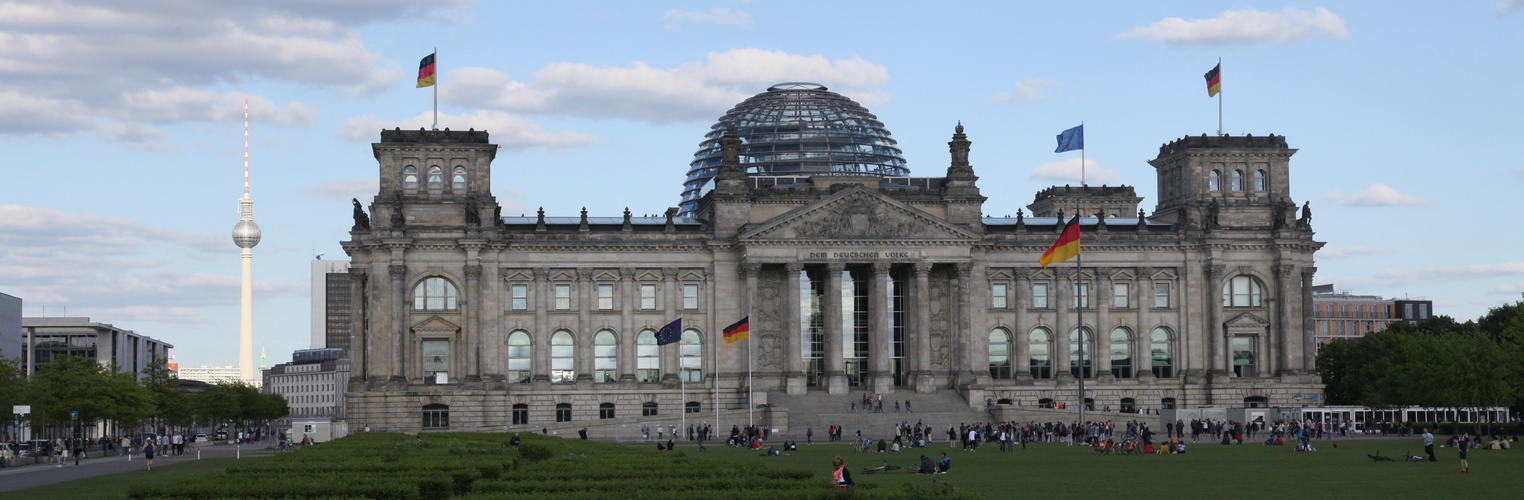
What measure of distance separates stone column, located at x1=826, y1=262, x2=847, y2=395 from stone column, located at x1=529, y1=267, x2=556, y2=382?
18.9 m

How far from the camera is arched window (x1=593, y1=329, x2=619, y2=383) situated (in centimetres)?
11812

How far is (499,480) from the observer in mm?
40562

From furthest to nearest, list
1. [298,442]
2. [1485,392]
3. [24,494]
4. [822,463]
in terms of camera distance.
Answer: [298,442]
[1485,392]
[822,463]
[24,494]

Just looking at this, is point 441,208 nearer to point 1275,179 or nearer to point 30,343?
point 1275,179

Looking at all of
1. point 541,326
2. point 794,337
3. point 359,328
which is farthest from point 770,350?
point 359,328

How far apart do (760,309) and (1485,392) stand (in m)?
45.9

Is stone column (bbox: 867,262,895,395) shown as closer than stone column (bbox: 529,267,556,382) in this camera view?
Yes

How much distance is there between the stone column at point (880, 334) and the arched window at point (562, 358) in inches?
800

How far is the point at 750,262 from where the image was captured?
376ft

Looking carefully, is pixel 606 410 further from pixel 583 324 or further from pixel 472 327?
pixel 472 327

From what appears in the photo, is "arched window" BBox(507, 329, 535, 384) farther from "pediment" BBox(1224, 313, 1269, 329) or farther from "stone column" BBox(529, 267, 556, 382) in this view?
"pediment" BBox(1224, 313, 1269, 329)

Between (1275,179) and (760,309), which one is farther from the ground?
(1275,179)

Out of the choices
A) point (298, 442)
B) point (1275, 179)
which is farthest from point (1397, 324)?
point (298, 442)

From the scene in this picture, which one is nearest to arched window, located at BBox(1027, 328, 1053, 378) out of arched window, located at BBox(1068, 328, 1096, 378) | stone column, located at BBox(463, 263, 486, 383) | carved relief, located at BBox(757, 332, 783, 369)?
arched window, located at BBox(1068, 328, 1096, 378)
